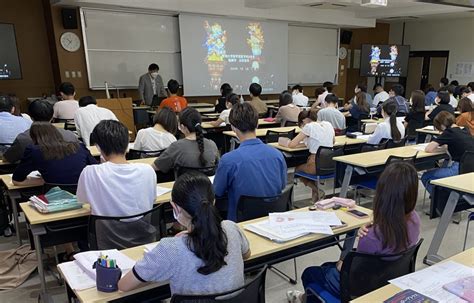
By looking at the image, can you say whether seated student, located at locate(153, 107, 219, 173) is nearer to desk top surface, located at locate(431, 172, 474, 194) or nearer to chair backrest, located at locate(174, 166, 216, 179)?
chair backrest, located at locate(174, 166, 216, 179)

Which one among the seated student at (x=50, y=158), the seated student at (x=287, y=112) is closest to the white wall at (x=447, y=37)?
the seated student at (x=287, y=112)

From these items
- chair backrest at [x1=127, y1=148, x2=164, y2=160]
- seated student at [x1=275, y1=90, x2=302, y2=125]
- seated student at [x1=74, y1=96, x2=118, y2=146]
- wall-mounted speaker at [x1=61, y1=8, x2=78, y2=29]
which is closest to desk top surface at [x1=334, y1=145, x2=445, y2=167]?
chair backrest at [x1=127, y1=148, x2=164, y2=160]

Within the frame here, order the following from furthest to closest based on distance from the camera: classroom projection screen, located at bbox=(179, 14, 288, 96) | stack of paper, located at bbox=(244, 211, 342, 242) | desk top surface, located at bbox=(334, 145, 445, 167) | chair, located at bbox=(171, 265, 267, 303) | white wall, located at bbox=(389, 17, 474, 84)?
white wall, located at bbox=(389, 17, 474, 84) → classroom projection screen, located at bbox=(179, 14, 288, 96) → desk top surface, located at bbox=(334, 145, 445, 167) → stack of paper, located at bbox=(244, 211, 342, 242) → chair, located at bbox=(171, 265, 267, 303)

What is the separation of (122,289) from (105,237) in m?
0.78

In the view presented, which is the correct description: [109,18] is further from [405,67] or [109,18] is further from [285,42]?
[405,67]

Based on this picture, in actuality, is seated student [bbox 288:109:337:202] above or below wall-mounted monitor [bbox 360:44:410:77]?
below

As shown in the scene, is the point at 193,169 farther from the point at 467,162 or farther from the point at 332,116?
the point at 332,116

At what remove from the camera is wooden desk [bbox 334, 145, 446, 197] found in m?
3.49

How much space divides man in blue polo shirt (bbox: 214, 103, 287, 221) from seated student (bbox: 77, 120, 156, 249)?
0.49m

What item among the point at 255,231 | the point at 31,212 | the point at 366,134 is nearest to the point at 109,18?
the point at 366,134

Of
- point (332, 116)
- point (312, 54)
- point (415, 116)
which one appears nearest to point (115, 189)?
point (332, 116)

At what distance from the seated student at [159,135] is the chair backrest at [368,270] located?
257 cm

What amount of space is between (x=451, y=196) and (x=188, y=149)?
2.14m

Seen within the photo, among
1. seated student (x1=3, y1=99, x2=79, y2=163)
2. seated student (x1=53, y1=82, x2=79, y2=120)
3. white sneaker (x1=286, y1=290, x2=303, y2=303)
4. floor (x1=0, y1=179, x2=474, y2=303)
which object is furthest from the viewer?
seated student (x1=53, y1=82, x2=79, y2=120)
